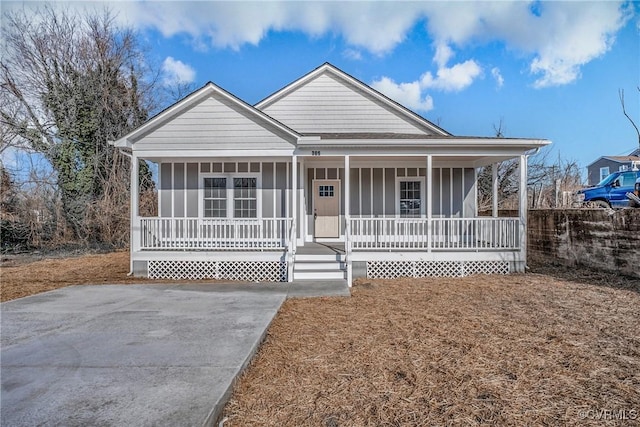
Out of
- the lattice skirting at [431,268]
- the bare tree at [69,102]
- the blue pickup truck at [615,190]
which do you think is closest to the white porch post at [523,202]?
the lattice skirting at [431,268]

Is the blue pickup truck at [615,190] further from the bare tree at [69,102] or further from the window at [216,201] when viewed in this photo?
the bare tree at [69,102]

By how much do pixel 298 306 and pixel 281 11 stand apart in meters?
10.1

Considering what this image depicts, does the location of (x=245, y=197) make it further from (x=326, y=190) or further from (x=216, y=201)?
(x=326, y=190)

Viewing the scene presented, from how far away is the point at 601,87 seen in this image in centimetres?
1503

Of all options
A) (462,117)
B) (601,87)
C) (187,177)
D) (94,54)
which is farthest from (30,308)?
(462,117)

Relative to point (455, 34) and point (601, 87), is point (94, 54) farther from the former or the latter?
point (601, 87)

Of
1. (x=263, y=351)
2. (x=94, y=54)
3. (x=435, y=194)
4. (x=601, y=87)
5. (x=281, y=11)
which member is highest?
(x=94, y=54)

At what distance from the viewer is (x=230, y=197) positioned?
10547 mm

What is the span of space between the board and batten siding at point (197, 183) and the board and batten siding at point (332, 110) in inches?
96.5

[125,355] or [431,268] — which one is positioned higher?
[431,268]

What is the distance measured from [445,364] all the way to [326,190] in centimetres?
785

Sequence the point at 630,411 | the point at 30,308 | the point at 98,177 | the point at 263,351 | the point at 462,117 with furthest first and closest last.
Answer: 1. the point at 462,117
2. the point at 98,177
3. the point at 30,308
4. the point at 263,351
5. the point at 630,411

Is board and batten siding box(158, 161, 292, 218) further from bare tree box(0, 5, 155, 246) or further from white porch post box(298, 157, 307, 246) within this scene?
bare tree box(0, 5, 155, 246)

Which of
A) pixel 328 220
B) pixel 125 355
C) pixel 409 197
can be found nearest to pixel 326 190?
pixel 328 220
